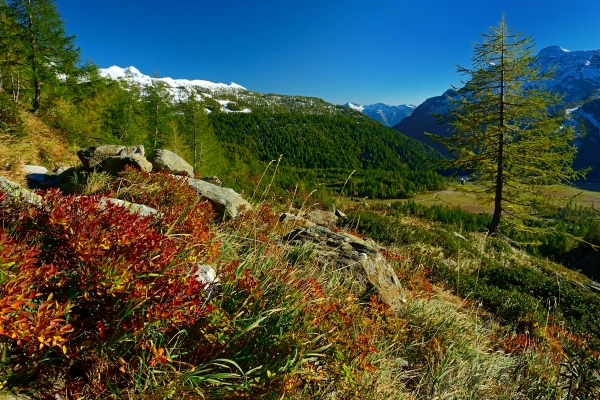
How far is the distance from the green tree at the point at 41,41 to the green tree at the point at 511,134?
74.9 ft

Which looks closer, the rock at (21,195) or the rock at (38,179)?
the rock at (21,195)

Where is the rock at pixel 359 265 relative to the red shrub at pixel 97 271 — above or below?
below

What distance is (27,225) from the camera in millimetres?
1893

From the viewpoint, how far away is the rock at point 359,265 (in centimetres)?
401

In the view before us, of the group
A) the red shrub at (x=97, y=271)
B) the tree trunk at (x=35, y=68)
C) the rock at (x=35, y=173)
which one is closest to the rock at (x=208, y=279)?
the red shrub at (x=97, y=271)

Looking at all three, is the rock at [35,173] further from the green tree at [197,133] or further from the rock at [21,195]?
the green tree at [197,133]

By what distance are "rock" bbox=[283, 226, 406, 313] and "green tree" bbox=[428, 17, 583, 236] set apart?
14.1 m

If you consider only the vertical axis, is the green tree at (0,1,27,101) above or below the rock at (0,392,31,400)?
above

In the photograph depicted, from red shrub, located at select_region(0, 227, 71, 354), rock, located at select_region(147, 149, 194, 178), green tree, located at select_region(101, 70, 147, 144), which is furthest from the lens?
green tree, located at select_region(101, 70, 147, 144)

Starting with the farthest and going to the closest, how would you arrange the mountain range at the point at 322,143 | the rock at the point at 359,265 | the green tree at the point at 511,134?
the mountain range at the point at 322,143 → the green tree at the point at 511,134 → the rock at the point at 359,265

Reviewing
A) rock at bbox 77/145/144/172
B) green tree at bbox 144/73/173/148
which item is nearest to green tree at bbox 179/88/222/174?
green tree at bbox 144/73/173/148

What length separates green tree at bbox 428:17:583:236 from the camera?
15.1m

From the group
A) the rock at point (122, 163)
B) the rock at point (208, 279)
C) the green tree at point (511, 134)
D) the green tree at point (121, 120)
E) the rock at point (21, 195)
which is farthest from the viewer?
the green tree at point (121, 120)

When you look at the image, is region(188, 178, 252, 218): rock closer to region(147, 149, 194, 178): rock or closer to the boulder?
region(147, 149, 194, 178): rock
